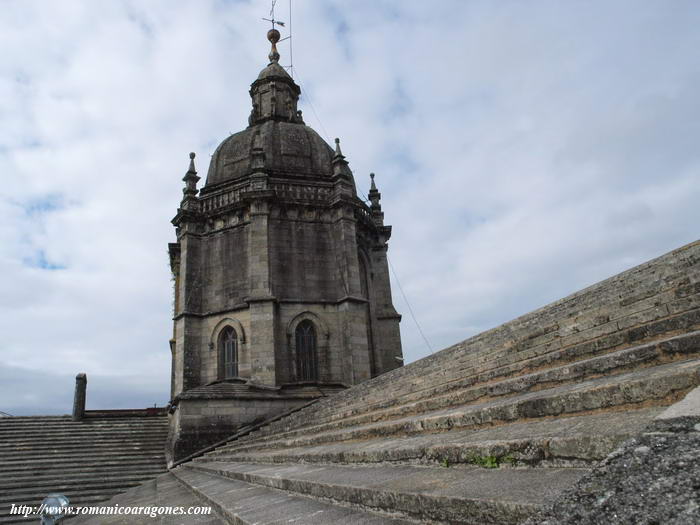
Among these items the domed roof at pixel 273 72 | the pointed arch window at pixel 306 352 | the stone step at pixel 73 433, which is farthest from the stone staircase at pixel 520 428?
the domed roof at pixel 273 72

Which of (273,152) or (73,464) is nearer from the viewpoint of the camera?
(73,464)

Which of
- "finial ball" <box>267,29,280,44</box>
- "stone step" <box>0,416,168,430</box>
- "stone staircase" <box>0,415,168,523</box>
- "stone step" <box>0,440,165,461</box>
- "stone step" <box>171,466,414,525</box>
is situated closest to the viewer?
"stone step" <box>171,466,414,525</box>

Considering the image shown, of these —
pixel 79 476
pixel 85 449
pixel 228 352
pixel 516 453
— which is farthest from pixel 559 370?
pixel 228 352

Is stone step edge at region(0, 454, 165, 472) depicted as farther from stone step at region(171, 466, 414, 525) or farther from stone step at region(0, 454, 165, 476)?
stone step at region(171, 466, 414, 525)

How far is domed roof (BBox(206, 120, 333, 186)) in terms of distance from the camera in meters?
23.7

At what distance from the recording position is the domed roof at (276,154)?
23.7 m

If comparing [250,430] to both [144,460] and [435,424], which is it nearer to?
[144,460]

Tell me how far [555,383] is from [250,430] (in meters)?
13.8

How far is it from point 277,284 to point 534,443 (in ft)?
59.8

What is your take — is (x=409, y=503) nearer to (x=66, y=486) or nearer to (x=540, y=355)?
(x=540, y=355)

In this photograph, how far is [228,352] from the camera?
20.4m

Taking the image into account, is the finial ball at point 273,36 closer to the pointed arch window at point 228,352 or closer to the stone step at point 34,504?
the pointed arch window at point 228,352

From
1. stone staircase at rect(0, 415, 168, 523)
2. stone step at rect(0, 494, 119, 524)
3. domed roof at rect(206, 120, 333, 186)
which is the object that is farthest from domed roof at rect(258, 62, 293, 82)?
stone step at rect(0, 494, 119, 524)

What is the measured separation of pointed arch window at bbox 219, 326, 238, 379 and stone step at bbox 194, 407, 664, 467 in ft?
54.9
